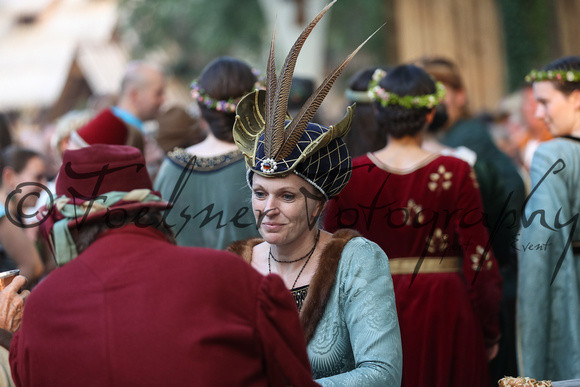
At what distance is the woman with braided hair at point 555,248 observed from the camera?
3.80 m

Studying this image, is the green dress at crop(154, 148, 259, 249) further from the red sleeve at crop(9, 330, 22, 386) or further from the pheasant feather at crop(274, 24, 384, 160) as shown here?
the red sleeve at crop(9, 330, 22, 386)

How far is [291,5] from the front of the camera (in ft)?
39.5

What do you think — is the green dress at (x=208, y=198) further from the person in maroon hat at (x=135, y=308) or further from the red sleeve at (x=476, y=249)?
the person in maroon hat at (x=135, y=308)

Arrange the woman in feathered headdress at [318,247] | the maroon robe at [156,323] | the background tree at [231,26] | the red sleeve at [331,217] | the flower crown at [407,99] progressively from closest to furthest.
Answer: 1. the maroon robe at [156,323]
2. the woman in feathered headdress at [318,247]
3. the red sleeve at [331,217]
4. the flower crown at [407,99]
5. the background tree at [231,26]

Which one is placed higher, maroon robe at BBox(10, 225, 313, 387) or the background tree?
the background tree

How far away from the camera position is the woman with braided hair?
3.80m

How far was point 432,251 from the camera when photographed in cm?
360

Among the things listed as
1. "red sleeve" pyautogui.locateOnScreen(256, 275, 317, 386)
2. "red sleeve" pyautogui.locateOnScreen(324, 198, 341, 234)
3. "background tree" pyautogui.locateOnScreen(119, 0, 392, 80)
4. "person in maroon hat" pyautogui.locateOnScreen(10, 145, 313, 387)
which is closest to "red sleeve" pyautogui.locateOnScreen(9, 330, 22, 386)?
"person in maroon hat" pyautogui.locateOnScreen(10, 145, 313, 387)

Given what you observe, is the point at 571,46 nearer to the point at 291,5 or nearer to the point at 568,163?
the point at 291,5

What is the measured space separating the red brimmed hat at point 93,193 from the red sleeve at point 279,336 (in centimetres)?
40

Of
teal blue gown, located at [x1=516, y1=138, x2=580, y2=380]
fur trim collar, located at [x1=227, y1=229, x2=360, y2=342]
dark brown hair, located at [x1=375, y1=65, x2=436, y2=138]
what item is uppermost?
dark brown hair, located at [x1=375, y1=65, x2=436, y2=138]

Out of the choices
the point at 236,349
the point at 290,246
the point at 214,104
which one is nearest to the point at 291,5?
the point at 214,104

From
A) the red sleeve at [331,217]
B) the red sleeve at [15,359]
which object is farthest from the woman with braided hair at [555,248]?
the red sleeve at [15,359]

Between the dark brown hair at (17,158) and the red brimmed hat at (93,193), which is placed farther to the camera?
the dark brown hair at (17,158)
